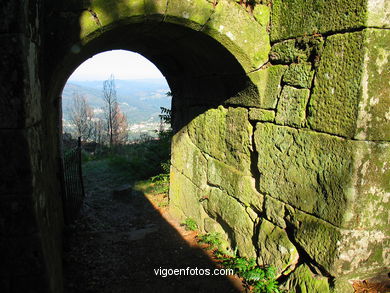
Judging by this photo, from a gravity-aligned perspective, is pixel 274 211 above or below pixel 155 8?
below

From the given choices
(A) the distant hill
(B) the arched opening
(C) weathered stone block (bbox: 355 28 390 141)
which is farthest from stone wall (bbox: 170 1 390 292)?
(A) the distant hill

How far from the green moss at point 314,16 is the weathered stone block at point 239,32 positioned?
0.14 m

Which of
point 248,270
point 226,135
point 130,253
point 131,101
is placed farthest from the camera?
point 131,101

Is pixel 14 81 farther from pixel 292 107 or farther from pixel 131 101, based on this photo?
pixel 131 101

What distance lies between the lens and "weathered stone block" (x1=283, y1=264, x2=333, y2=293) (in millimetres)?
2424

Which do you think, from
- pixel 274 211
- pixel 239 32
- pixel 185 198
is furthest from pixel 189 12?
pixel 185 198

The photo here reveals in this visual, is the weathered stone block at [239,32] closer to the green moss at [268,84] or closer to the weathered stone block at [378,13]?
the green moss at [268,84]

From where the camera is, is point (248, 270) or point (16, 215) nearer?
point (16, 215)

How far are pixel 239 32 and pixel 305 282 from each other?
2337 mm

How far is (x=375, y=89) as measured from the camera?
207 cm

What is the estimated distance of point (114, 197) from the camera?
6.41m

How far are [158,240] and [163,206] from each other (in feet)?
4.42

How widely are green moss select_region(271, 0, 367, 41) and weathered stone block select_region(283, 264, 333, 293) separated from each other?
1.98 metres

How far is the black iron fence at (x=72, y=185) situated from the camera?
4529 millimetres
